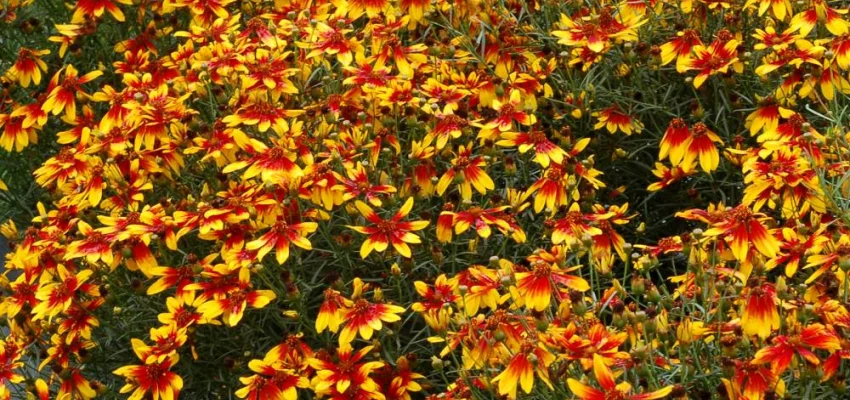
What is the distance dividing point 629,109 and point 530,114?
1.19 ft

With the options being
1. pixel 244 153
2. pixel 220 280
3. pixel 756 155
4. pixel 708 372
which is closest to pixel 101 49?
pixel 244 153

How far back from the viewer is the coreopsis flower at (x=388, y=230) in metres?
2.61

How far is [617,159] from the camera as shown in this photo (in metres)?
3.34

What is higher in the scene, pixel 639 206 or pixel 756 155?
pixel 756 155

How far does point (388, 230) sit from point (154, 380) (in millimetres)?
599

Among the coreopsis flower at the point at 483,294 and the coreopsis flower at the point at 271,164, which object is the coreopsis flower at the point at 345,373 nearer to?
the coreopsis flower at the point at 483,294

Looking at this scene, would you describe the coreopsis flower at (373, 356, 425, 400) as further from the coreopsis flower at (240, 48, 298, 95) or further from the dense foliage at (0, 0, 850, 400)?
the coreopsis flower at (240, 48, 298, 95)

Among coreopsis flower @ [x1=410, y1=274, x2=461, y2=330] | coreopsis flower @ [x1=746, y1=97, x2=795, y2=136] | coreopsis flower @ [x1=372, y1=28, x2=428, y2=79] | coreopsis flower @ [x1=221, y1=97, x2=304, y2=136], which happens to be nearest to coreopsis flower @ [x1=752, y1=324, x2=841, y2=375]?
coreopsis flower @ [x1=410, y1=274, x2=461, y2=330]

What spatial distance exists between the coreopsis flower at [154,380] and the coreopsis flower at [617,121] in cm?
128

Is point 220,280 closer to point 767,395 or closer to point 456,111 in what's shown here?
point 456,111

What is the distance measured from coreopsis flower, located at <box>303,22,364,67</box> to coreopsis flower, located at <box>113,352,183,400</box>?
924mm

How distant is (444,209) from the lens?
288 centimetres

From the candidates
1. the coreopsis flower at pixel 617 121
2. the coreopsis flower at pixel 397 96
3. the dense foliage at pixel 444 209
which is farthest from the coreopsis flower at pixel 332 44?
the coreopsis flower at pixel 617 121

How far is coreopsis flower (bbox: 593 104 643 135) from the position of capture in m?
3.16
